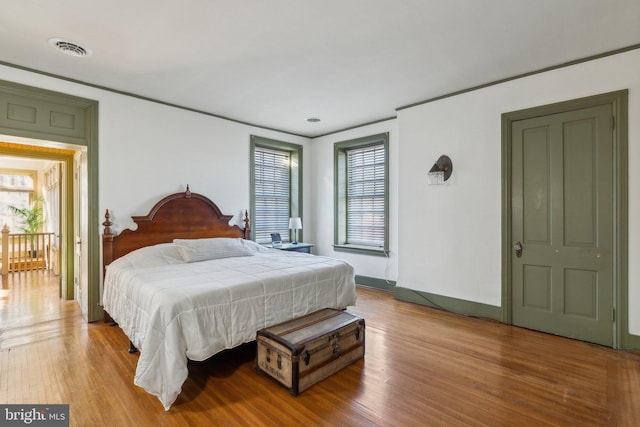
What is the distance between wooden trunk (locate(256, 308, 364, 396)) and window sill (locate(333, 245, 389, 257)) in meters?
2.47

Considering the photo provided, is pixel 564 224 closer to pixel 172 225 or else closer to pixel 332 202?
pixel 332 202

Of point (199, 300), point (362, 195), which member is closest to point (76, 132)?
point (199, 300)

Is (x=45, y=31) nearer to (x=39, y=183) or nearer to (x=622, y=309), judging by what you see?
(x=622, y=309)

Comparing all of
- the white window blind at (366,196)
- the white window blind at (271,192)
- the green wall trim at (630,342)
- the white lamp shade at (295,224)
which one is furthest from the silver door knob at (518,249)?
the white window blind at (271,192)

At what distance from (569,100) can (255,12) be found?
3.17 metres

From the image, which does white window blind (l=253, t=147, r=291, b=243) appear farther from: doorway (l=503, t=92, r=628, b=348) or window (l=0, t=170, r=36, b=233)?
window (l=0, t=170, r=36, b=233)

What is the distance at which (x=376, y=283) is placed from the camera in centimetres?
531

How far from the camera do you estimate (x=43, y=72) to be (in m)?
3.38

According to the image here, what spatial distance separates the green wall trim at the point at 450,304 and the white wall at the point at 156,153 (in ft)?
9.27

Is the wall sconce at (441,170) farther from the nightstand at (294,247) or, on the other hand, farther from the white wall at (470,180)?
the nightstand at (294,247)

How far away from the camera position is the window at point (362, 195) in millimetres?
5273

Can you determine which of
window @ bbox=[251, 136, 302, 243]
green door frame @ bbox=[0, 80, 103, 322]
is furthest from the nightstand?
green door frame @ bbox=[0, 80, 103, 322]

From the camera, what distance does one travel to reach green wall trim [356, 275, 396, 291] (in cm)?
510

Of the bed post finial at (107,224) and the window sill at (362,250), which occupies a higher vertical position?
the bed post finial at (107,224)
